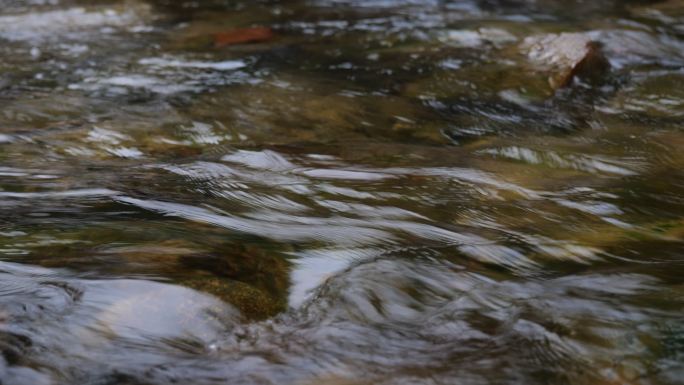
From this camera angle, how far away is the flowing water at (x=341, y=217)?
212 centimetres

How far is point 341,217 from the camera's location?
10.4 ft

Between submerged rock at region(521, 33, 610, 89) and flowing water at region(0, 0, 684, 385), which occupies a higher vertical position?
submerged rock at region(521, 33, 610, 89)

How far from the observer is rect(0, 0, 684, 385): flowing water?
2119 mm

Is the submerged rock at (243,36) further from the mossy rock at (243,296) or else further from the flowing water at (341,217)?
the mossy rock at (243,296)

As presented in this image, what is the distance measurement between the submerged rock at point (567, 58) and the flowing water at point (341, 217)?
0.30ft

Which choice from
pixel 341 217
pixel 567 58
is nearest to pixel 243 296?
pixel 341 217

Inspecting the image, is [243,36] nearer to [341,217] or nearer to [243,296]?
[341,217]

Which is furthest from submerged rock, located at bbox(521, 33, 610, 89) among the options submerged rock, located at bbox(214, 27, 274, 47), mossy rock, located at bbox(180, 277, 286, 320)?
mossy rock, located at bbox(180, 277, 286, 320)

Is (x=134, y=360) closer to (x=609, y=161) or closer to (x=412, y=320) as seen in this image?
(x=412, y=320)

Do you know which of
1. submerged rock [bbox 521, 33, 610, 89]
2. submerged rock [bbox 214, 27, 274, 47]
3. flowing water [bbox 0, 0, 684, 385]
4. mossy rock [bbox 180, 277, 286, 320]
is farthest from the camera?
submerged rock [bbox 214, 27, 274, 47]

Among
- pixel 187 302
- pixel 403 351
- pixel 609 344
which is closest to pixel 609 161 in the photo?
pixel 609 344

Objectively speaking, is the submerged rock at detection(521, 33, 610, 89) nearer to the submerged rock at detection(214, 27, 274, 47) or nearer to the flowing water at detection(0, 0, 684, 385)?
the flowing water at detection(0, 0, 684, 385)

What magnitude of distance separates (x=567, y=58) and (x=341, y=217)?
11.6ft

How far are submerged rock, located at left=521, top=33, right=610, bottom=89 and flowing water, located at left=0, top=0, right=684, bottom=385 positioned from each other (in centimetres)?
9
